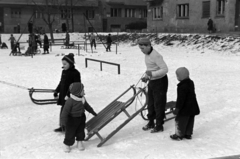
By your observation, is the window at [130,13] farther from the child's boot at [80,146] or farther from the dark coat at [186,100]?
the child's boot at [80,146]

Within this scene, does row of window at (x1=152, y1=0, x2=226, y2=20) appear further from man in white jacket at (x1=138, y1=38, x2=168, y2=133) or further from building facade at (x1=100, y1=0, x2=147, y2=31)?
man in white jacket at (x1=138, y1=38, x2=168, y2=133)

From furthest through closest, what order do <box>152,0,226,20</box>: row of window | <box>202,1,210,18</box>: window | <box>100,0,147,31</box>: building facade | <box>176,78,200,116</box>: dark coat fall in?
<box>100,0,147,31</box>: building facade
<box>202,1,210,18</box>: window
<box>152,0,226,20</box>: row of window
<box>176,78,200,116</box>: dark coat

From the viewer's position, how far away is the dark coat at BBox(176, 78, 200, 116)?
16.7 ft

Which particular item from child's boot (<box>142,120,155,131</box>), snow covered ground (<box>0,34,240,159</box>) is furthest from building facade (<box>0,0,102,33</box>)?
child's boot (<box>142,120,155,131</box>)

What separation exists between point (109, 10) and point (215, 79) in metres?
45.0

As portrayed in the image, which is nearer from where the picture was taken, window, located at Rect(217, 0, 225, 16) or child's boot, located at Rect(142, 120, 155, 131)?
child's boot, located at Rect(142, 120, 155, 131)

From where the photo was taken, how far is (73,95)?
481 centimetres

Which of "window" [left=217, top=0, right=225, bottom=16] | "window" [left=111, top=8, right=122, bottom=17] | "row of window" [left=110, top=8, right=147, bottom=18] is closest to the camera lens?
"window" [left=217, top=0, right=225, bottom=16]

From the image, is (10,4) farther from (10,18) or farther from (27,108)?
(27,108)

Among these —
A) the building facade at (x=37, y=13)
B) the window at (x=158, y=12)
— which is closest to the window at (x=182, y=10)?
the window at (x=158, y=12)

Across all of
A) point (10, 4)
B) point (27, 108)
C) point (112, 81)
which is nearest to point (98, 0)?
point (10, 4)

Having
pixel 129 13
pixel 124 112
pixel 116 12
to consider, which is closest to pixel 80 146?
pixel 124 112

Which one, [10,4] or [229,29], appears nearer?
[229,29]

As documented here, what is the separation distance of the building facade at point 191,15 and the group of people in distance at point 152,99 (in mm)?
24176
